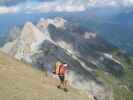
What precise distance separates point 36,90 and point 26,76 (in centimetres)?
969

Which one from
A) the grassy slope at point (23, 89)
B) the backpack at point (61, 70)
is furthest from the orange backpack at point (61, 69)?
the grassy slope at point (23, 89)

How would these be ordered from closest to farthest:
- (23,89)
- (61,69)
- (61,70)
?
(61,70) < (61,69) < (23,89)

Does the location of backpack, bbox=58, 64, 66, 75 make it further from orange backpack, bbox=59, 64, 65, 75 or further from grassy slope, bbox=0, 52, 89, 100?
grassy slope, bbox=0, 52, 89, 100

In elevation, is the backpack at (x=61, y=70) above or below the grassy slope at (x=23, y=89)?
above

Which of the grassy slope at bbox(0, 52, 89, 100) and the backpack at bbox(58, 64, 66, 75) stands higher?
the backpack at bbox(58, 64, 66, 75)

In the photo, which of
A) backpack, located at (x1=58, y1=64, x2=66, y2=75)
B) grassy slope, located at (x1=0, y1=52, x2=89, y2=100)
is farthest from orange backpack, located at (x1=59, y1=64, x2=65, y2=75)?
grassy slope, located at (x1=0, y1=52, x2=89, y2=100)

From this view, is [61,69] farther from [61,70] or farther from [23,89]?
[23,89]

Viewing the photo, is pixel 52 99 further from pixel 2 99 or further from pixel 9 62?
pixel 9 62

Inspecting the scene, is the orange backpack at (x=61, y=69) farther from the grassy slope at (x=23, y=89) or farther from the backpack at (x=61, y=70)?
the grassy slope at (x=23, y=89)

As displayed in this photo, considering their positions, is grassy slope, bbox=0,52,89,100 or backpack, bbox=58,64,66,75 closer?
grassy slope, bbox=0,52,89,100

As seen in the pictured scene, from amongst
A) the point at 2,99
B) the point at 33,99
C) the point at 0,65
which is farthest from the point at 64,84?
the point at 0,65

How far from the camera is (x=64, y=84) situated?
5212 cm

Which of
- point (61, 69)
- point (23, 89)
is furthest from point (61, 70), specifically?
point (23, 89)

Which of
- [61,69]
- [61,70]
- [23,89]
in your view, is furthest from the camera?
[23,89]
